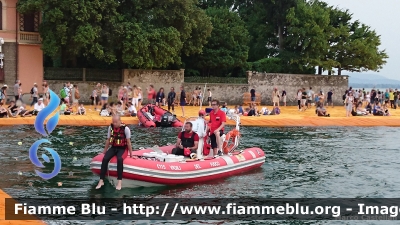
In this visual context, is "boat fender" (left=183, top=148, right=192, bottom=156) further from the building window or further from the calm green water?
the building window

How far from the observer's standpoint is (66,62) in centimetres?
4156

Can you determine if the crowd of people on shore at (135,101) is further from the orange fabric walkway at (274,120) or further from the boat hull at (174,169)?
the boat hull at (174,169)

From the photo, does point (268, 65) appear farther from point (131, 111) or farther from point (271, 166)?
point (271, 166)

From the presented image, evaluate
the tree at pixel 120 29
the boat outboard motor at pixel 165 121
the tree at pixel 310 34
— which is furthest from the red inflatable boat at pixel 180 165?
the tree at pixel 310 34

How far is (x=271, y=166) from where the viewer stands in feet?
66.4

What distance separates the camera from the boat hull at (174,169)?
603 inches

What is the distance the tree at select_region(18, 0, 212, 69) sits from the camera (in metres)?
36.3

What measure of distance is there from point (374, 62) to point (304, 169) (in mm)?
28701

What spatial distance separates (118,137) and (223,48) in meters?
30.1

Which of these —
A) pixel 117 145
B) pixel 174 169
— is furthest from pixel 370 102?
pixel 117 145

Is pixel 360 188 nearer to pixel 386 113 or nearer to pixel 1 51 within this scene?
pixel 386 113

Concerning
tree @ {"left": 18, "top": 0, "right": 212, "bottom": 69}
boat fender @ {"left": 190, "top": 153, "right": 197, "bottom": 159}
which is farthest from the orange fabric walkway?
boat fender @ {"left": 190, "top": 153, "right": 197, "bottom": 159}

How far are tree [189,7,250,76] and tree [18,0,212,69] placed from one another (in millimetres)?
3612

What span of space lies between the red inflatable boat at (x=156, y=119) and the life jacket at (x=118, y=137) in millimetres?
14566
